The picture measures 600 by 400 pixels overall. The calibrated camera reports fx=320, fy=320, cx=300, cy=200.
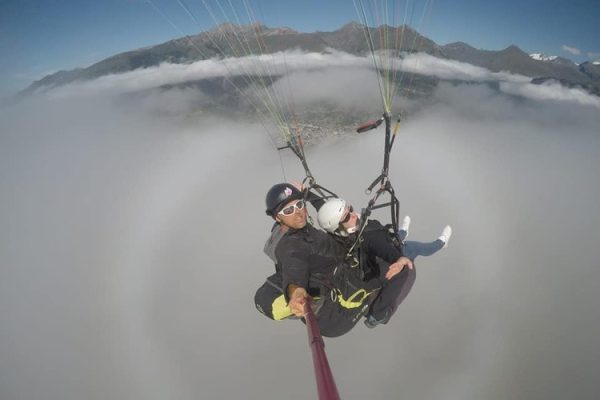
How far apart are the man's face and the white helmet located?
37 centimetres

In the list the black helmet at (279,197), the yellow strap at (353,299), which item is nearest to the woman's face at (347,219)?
the black helmet at (279,197)

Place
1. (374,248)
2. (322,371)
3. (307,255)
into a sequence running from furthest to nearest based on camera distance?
(374,248), (307,255), (322,371)

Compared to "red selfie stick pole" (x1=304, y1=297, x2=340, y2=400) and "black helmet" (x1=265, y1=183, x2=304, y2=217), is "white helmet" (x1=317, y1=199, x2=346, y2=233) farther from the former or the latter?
"red selfie stick pole" (x1=304, y1=297, x2=340, y2=400)

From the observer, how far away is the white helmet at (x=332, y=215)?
12.1ft

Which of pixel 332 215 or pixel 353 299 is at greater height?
pixel 332 215

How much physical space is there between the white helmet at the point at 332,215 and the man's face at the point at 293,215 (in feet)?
1.20

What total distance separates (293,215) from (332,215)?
21.5 inches

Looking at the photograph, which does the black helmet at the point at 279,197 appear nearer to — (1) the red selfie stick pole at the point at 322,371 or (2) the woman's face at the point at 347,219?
(2) the woman's face at the point at 347,219

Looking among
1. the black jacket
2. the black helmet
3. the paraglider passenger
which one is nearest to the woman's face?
the paraglider passenger

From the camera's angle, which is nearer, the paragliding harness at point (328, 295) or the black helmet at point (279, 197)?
the paragliding harness at point (328, 295)

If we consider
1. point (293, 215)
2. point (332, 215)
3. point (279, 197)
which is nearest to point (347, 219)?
point (332, 215)

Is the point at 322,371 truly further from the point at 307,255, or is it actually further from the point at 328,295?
the point at 328,295

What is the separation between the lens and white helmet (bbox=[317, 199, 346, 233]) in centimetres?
370

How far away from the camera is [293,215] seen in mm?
3395
